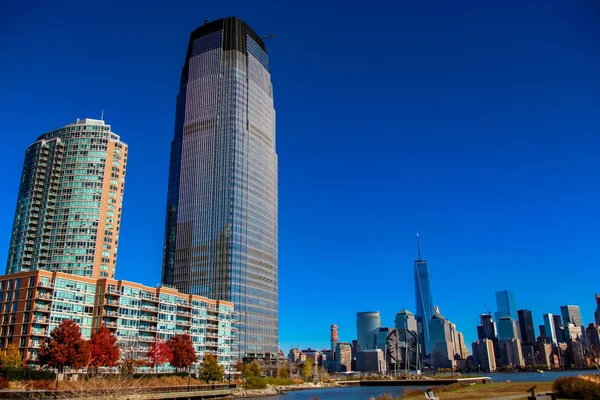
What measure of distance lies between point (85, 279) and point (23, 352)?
21.8 metres

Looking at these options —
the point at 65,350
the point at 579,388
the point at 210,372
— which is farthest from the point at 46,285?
the point at 579,388

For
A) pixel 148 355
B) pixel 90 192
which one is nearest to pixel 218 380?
pixel 148 355

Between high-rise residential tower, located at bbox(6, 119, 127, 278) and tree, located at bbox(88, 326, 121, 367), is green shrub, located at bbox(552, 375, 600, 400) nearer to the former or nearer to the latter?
tree, located at bbox(88, 326, 121, 367)

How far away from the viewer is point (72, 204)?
609ft

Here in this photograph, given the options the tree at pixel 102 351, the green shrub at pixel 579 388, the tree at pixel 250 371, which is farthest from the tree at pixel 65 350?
the green shrub at pixel 579 388

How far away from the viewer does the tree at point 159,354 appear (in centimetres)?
12369

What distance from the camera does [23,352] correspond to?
370 feet

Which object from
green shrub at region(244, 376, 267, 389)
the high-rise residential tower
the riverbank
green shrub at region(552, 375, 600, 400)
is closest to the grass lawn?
green shrub at region(552, 375, 600, 400)

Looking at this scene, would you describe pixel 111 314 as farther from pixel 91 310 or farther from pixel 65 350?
pixel 65 350

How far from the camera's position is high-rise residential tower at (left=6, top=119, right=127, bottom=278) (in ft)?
588

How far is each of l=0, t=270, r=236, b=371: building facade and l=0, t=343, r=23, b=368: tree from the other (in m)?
5.88

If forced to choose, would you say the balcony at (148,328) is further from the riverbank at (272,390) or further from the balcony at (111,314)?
the riverbank at (272,390)

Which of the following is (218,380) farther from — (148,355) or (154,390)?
(154,390)

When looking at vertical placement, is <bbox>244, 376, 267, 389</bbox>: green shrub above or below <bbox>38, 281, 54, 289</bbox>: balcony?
below
